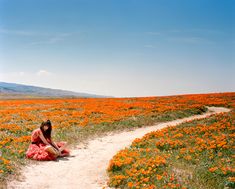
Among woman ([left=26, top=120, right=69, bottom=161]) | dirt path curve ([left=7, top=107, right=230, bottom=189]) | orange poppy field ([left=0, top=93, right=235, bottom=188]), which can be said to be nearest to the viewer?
orange poppy field ([left=0, top=93, right=235, bottom=188])

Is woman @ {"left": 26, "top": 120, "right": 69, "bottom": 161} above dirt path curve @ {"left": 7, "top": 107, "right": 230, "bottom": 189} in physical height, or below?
above

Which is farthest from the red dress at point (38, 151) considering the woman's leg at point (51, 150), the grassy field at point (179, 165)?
the grassy field at point (179, 165)

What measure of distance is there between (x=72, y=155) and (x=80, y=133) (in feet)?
16.9

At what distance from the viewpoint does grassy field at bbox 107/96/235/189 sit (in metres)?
10.3

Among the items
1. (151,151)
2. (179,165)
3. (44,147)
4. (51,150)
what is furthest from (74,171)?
(179,165)

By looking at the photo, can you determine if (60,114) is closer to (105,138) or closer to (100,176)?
Answer: (105,138)

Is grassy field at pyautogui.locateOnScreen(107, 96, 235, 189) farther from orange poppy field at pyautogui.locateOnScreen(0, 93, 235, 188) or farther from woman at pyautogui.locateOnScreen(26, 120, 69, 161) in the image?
woman at pyautogui.locateOnScreen(26, 120, 69, 161)

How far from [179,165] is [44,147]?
7.45 metres

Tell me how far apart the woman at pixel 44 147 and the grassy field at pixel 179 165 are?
3860 millimetres

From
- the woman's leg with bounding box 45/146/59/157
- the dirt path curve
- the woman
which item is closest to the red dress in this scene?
the woman

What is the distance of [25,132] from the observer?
70.2ft

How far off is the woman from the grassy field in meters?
3.86

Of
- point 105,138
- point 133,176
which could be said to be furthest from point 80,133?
point 133,176

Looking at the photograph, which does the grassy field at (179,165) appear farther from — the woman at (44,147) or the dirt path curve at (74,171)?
the woman at (44,147)
